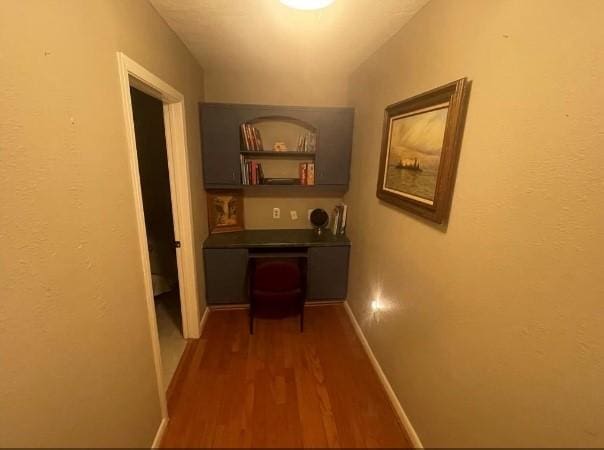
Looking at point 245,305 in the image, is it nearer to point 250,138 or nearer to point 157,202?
point 157,202

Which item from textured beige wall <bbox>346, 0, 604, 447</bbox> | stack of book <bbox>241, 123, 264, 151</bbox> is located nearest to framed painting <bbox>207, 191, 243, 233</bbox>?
stack of book <bbox>241, 123, 264, 151</bbox>

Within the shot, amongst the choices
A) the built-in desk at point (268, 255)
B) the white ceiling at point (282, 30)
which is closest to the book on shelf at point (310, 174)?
the built-in desk at point (268, 255)

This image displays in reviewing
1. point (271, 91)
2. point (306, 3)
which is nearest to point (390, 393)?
point (306, 3)

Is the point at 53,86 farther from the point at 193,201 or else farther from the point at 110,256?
the point at 193,201

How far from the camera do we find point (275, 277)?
2.18 m

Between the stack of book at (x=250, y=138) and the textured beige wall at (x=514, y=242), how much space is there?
1.52 metres

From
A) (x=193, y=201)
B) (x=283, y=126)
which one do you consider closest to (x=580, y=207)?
(x=193, y=201)

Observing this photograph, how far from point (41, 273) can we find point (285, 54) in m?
2.13

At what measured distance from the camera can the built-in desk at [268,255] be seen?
2.51m

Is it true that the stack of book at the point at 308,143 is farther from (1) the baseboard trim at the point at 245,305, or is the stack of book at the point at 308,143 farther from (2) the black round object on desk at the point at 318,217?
(1) the baseboard trim at the point at 245,305

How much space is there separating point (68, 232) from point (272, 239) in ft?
6.30

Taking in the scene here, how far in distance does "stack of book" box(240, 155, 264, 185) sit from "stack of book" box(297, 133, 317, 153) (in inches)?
19.3

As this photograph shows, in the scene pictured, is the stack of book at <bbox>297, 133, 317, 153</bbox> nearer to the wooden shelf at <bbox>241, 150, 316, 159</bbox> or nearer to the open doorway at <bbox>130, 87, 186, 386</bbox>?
the wooden shelf at <bbox>241, 150, 316, 159</bbox>

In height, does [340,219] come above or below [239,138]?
below
